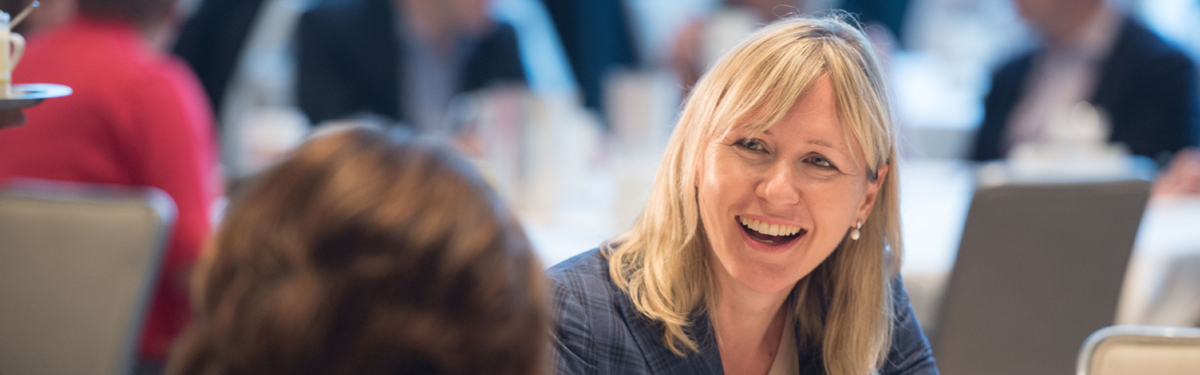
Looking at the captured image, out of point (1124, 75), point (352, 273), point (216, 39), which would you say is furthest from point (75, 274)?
point (216, 39)

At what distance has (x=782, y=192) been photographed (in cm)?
133

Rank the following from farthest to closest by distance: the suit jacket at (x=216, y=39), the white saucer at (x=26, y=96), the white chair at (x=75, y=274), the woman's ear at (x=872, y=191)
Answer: the suit jacket at (x=216, y=39)
the white chair at (x=75, y=274)
the woman's ear at (x=872, y=191)
the white saucer at (x=26, y=96)

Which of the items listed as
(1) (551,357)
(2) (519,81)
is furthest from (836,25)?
(2) (519,81)

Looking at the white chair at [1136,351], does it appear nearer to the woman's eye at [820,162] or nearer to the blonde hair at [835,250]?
the blonde hair at [835,250]

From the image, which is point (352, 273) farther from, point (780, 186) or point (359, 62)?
point (359, 62)

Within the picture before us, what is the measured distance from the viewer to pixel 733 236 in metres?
1.38

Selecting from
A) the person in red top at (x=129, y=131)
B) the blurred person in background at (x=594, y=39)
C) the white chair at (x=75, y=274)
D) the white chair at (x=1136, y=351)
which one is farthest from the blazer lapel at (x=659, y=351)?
the blurred person in background at (x=594, y=39)

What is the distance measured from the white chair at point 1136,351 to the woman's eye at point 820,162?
0.47 meters

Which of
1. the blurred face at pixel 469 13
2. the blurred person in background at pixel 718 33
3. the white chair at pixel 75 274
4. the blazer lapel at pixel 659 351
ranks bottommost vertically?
the white chair at pixel 75 274

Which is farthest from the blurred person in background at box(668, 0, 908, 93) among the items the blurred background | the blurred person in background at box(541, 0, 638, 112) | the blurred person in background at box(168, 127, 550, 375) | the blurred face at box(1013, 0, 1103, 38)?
the blurred person in background at box(168, 127, 550, 375)

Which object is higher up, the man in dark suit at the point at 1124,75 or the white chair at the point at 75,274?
the man in dark suit at the point at 1124,75

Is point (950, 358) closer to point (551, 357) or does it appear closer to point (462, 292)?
point (551, 357)

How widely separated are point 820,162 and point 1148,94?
2.52 meters

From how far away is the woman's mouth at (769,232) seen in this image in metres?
1.38
